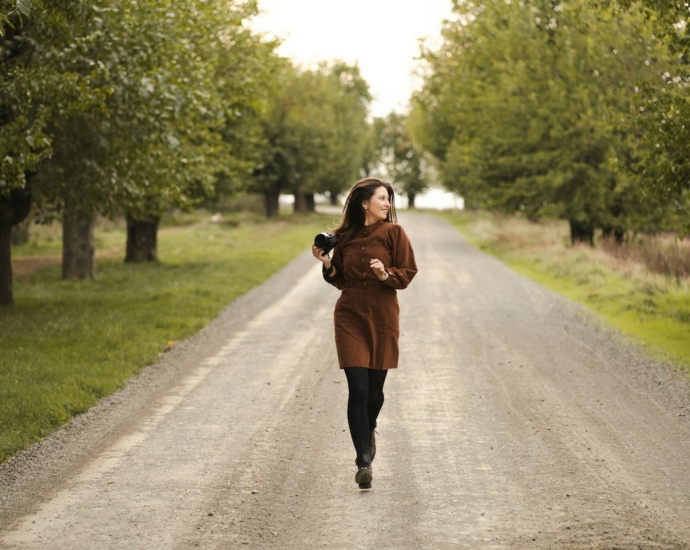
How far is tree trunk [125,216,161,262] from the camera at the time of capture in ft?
89.0

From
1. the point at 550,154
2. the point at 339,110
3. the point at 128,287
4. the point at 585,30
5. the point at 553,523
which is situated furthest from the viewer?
the point at 339,110

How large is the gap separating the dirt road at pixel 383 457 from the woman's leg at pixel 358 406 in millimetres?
328

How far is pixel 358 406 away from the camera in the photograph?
614 cm

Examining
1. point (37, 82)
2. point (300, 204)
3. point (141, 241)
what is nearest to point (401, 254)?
point (37, 82)

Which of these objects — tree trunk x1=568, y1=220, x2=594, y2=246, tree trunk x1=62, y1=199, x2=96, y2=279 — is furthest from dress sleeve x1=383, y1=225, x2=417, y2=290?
tree trunk x1=568, y1=220, x2=594, y2=246

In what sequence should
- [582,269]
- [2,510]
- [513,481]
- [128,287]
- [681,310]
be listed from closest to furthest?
[2,510]
[513,481]
[681,310]
[128,287]
[582,269]

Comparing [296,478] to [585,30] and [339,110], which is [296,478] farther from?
[339,110]

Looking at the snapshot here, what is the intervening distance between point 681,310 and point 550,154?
12.8m

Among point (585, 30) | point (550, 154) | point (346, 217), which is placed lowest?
point (346, 217)

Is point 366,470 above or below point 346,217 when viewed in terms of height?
below

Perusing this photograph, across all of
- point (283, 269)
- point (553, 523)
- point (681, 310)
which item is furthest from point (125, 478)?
point (283, 269)

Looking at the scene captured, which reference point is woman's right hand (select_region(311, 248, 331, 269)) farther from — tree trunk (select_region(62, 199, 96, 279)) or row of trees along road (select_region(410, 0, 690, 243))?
tree trunk (select_region(62, 199, 96, 279))

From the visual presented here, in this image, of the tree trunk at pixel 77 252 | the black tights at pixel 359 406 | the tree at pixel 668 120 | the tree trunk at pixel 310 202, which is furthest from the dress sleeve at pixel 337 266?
the tree trunk at pixel 310 202

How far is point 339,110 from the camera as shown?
214 feet
